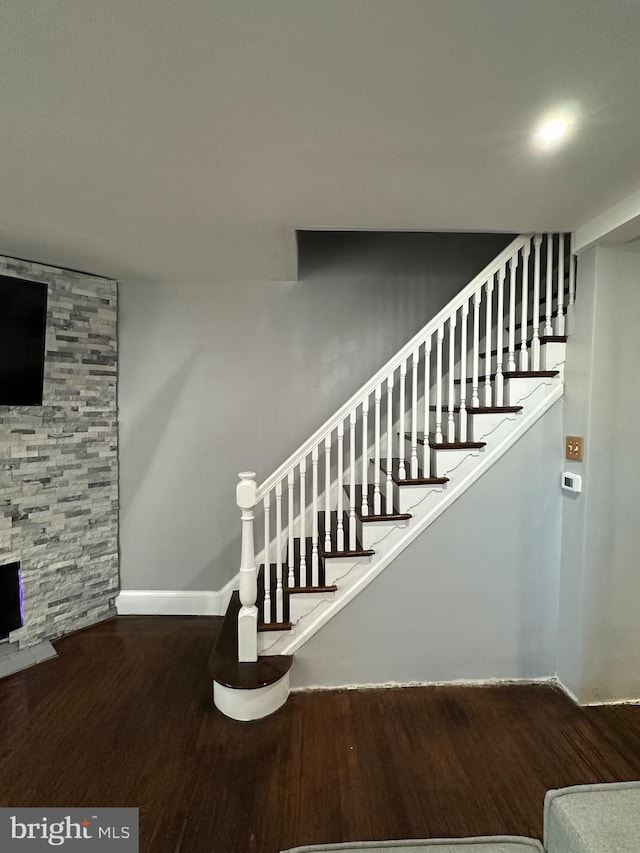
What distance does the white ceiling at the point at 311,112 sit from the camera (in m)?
0.97

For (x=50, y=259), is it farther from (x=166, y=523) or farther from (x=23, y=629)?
(x=23, y=629)

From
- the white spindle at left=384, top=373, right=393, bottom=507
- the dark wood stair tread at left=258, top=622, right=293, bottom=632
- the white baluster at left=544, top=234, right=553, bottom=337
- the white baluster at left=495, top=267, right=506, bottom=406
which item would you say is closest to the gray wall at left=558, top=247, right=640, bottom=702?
the white baluster at left=544, top=234, right=553, bottom=337

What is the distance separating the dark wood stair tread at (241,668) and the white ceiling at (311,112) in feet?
7.53

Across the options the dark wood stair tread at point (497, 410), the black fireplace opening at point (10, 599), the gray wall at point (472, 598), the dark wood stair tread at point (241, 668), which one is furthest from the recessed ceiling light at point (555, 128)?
the black fireplace opening at point (10, 599)

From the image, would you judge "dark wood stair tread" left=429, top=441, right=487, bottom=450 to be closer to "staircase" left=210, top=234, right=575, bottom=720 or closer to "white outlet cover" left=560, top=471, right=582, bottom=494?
"staircase" left=210, top=234, right=575, bottom=720

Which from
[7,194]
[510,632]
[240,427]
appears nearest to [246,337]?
[240,427]

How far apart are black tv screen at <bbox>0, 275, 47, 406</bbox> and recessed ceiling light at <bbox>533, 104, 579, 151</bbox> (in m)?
2.60

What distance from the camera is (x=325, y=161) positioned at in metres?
1.50

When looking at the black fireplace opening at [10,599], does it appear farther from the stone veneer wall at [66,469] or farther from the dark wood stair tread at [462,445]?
the dark wood stair tread at [462,445]

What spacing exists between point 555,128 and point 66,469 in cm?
319

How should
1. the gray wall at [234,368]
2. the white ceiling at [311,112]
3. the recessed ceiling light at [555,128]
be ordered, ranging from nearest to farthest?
the white ceiling at [311,112] → the recessed ceiling light at [555,128] → the gray wall at [234,368]

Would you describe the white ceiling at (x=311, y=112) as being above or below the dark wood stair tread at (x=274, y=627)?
above

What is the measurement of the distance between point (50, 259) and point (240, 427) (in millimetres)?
1639

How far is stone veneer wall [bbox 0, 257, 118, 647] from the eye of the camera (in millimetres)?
2545
